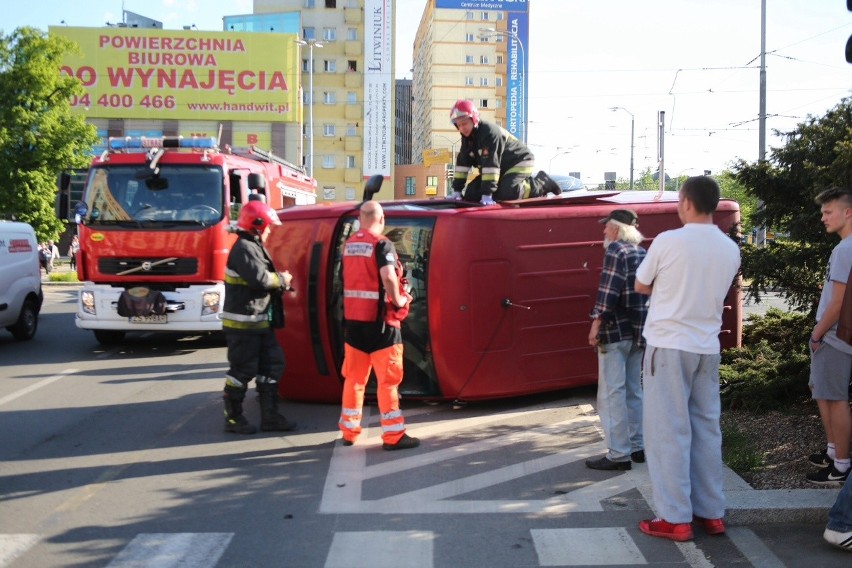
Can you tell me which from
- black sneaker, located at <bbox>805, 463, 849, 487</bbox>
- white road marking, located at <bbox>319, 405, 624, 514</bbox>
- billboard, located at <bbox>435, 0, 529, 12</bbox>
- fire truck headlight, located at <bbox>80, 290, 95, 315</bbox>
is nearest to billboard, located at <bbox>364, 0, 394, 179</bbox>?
billboard, located at <bbox>435, 0, 529, 12</bbox>

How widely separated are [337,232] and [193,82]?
51330mm

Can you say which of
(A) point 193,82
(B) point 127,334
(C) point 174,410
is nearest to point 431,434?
(C) point 174,410

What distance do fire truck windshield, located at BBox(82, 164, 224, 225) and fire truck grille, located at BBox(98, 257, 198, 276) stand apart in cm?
54

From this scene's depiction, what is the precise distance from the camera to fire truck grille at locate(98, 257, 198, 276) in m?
12.3

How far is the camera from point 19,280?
13.7 metres

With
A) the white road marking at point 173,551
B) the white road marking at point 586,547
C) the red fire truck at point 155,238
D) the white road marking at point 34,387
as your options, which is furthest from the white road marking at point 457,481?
the red fire truck at point 155,238

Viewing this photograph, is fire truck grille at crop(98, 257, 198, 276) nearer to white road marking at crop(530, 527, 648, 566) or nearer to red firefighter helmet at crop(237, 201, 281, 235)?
red firefighter helmet at crop(237, 201, 281, 235)

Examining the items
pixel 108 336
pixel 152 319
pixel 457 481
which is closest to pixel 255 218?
pixel 457 481

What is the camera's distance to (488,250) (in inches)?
313

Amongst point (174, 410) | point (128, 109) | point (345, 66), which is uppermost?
point (345, 66)

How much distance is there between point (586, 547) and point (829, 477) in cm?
190

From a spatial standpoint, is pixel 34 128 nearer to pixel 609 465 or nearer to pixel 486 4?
pixel 609 465

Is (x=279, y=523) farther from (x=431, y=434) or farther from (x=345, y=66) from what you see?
(x=345, y=66)

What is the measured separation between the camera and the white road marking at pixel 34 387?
9336 millimetres
